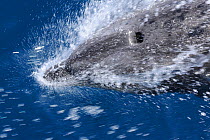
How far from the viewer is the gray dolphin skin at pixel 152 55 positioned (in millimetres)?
2545

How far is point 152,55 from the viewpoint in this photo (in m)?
2.74

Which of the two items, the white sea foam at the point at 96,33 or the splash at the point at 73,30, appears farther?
the splash at the point at 73,30

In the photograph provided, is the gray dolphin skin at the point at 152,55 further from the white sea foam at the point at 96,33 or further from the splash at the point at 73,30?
the splash at the point at 73,30

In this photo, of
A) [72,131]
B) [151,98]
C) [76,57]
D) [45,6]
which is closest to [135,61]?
[151,98]

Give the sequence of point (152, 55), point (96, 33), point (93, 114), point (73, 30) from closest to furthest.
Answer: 1. point (93, 114)
2. point (152, 55)
3. point (96, 33)
4. point (73, 30)

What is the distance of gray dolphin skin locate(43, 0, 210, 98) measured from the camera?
254 centimetres

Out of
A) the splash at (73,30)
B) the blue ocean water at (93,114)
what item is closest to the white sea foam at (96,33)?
the splash at (73,30)

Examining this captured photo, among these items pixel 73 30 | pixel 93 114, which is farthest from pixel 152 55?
pixel 73 30

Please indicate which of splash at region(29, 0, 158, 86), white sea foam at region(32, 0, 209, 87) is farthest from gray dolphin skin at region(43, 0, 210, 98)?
splash at region(29, 0, 158, 86)

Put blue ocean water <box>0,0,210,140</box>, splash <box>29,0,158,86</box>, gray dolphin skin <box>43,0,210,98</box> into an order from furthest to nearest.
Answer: splash <box>29,0,158,86</box>
gray dolphin skin <box>43,0,210,98</box>
blue ocean water <box>0,0,210,140</box>

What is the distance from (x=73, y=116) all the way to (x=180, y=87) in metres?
1.01

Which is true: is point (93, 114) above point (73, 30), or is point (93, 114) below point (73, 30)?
below

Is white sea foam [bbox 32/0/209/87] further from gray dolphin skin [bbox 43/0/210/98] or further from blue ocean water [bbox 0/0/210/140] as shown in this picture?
blue ocean water [bbox 0/0/210/140]

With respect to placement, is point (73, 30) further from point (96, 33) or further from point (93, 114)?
point (93, 114)
